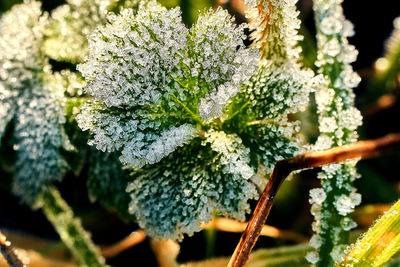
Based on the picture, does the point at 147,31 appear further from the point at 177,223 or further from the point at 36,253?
the point at 36,253

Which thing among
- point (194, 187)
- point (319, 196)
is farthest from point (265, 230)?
point (194, 187)

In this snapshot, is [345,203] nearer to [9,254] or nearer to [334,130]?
[334,130]

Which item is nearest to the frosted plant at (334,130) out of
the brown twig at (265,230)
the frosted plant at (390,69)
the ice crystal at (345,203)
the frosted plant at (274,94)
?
the ice crystal at (345,203)

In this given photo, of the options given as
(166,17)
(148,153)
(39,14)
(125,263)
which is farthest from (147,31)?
(125,263)

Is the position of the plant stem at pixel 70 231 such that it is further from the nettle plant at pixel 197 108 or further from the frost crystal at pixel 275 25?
the frost crystal at pixel 275 25

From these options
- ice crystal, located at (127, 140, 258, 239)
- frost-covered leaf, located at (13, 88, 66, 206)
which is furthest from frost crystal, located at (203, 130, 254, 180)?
frost-covered leaf, located at (13, 88, 66, 206)

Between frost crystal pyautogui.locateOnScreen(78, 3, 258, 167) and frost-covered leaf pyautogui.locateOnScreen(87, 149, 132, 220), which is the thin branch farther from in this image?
frost crystal pyautogui.locateOnScreen(78, 3, 258, 167)
